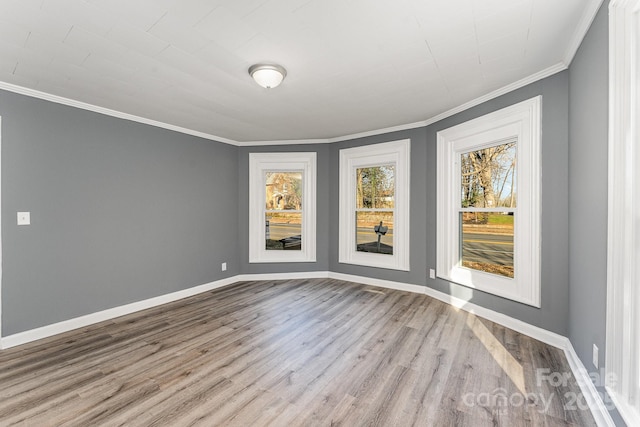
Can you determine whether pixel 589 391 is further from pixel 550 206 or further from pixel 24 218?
pixel 24 218

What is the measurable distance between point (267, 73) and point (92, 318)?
3.29 m

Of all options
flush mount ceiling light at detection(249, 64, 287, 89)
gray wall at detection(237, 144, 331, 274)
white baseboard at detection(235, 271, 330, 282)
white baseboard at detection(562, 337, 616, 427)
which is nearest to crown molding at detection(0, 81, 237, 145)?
gray wall at detection(237, 144, 331, 274)

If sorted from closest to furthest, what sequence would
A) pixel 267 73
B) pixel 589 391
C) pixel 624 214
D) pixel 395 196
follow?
pixel 624 214, pixel 589 391, pixel 267 73, pixel 395 196

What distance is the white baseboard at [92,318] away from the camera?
2.70 meters

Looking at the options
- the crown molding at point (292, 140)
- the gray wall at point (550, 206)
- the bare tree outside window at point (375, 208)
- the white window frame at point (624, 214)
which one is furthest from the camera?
the bare tree outside window at point (375, 208)

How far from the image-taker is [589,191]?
1.95 meters

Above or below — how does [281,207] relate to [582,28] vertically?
below

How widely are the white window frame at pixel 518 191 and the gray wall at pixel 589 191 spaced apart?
32 cm

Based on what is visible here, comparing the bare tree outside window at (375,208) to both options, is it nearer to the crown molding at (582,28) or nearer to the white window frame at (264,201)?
the white window frame at (264,201)

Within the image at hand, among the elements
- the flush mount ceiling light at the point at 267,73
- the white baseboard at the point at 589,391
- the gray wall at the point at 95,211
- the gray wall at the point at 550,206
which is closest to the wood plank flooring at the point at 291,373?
the white baseboard at the point at 589,391

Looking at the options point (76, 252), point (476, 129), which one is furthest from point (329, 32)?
point (76, 252)

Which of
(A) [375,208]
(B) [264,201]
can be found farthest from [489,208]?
(B) [264,201]

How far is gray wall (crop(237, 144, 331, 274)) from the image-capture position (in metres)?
5.01

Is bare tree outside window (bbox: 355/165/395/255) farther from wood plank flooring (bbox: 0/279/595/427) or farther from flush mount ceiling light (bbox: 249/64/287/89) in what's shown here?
flush mount ceiling light (bbox: 249/64/287/89)
